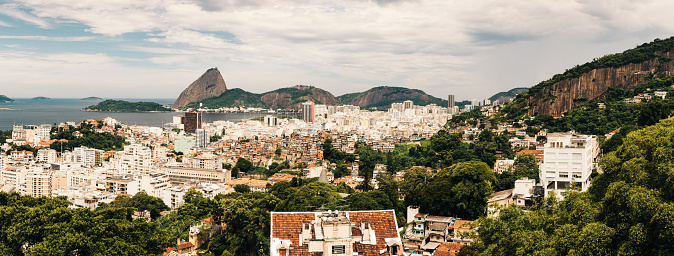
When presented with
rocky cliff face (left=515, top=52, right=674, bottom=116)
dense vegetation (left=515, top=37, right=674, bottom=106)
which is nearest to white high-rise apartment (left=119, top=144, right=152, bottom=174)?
rocky cliff face (left=515, top=52, right=674, bottom=116)

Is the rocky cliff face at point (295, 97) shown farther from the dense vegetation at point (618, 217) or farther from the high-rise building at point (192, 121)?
the dense vegetation at point (618, 217)

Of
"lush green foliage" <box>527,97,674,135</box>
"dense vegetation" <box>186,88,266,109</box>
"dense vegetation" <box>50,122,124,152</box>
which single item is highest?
"dense vegetation" <box>186,88,266,109</box>

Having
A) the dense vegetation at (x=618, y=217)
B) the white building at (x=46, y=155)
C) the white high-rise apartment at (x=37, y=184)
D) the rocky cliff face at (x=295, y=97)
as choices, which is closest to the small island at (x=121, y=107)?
the rocky cliff face at (x=295, y=97)

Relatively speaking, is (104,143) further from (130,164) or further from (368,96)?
(368,96)

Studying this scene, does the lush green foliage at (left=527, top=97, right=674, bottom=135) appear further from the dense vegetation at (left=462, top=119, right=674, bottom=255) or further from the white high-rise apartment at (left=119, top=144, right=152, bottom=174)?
the white high-rise apartment at (left=119, top=144, right=152, bottom=174)

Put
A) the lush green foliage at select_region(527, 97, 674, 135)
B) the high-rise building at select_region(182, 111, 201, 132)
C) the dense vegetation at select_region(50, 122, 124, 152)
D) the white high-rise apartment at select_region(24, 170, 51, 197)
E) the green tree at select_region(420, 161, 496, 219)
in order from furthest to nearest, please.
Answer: the high-rise building at select_region(182, 111, 201, 132) < the dense vegetation at select_region(50, 122, 124, 152) < the white high-rise apartment at select_region(24, 170, 51, 197) < the lush green foliage at select_region(527, 97, 674, 135) < the green tree at select_region(420, 161, 496, 219)
